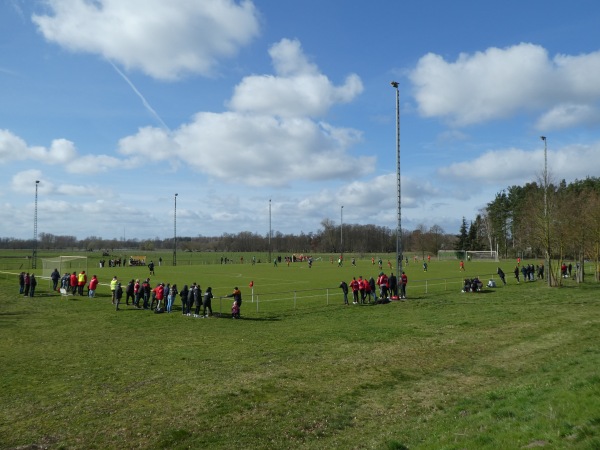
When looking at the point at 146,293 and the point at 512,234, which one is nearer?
the point at 146,293

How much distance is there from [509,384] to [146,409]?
325 inches

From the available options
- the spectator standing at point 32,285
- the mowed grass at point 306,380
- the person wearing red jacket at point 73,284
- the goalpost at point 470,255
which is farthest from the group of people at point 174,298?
the goalpost at point 470,255

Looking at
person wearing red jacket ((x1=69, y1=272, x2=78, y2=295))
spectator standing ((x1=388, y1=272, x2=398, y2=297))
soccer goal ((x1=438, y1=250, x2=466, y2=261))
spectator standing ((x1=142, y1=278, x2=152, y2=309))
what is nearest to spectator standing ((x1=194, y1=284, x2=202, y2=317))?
spectator standing ((x1=142, y1=278, x2=152, y2=309))

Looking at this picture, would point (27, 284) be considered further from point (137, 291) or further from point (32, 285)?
point (137, 291)

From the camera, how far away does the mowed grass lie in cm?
817

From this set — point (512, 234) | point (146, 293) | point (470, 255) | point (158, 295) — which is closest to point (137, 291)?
point (146, 293)

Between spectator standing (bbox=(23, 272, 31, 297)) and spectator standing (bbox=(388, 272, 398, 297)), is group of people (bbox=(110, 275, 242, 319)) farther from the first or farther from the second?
spectator standing (bbox=(388, 272, 398, 297))

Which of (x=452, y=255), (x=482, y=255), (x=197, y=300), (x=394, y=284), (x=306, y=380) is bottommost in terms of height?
(x=306, y=380)

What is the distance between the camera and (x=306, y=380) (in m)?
11.9

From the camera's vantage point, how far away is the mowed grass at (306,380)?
817 centimetres

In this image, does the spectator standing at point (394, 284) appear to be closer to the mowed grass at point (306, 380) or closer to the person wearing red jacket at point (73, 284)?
the mowed grass at point (306, 380)

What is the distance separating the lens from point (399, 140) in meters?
27.6

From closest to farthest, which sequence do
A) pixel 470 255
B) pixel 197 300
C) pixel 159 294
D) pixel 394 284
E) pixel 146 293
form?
pixel 197 300 < pixel 159 294 < pixel 146 293 < pixel 394 284 < pixel 470 255

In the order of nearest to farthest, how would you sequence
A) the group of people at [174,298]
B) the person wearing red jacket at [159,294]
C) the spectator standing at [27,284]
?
the group of people at [174,298] → the person wearing red jacket at [159,294] → the spectator standing at [27,284]
